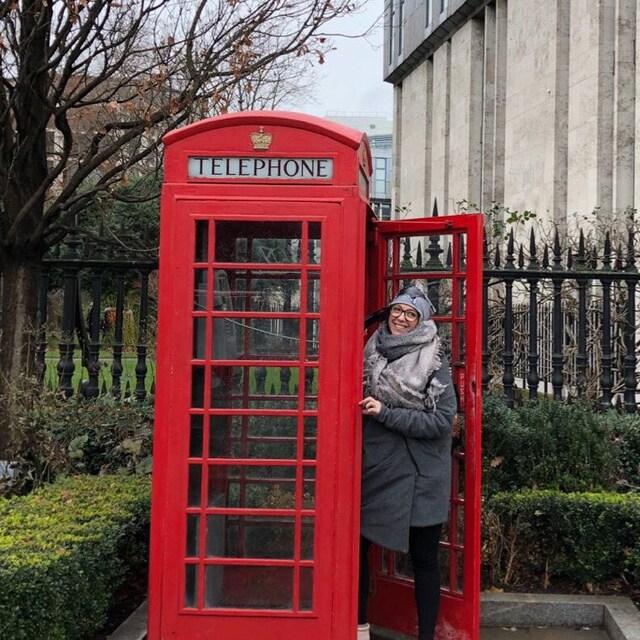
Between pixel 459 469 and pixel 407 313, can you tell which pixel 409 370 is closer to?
pixel 407 313

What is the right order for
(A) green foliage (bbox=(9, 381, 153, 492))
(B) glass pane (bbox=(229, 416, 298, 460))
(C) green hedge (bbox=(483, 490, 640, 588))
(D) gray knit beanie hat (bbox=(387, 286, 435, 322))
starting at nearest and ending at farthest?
(B) glass pane (bbox=(229, 416, 298, 460)), (D) gray knit beanie hat (bbox=(387, 286, 435, 322)), (C) green hedge (bbox=(483, 490, 640, 588)), (A) green foliage (bbox=(9, 381, 153, 492))

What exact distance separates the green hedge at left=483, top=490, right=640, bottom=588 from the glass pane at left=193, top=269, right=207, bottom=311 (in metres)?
2.58

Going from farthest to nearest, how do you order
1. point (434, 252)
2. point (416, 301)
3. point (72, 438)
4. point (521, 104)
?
1. point (521, 104)
2. point (434, 252)
3. point (72, 438)
4. point (416, 301)

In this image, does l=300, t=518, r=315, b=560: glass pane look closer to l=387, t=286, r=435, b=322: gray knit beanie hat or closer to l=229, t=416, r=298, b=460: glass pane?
l=229, t=416, r=298, b=460: glass pane

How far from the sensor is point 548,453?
207 inches

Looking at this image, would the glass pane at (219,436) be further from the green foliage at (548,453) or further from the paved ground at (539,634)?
the green foliage at (548,453)

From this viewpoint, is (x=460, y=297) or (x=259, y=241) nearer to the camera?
(x=259, y=241)

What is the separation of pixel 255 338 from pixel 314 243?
1.73ft

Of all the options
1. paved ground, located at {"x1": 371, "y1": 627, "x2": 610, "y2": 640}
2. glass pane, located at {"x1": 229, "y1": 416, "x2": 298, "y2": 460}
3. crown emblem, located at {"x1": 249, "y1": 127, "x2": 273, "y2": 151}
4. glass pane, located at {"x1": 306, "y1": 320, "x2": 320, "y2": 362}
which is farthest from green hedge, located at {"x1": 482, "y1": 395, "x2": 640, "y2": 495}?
crown emblem, located at {"x1": 249, "y1": 127, "x2": 273, "y2": 151}

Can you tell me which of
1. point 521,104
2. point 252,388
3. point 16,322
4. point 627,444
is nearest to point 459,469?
point 252,388

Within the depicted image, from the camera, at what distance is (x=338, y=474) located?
3.36m

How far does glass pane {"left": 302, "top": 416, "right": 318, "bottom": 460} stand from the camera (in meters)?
3.37

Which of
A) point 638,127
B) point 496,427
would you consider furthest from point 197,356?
point 638,127

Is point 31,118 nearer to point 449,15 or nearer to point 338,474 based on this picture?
point 338,474
